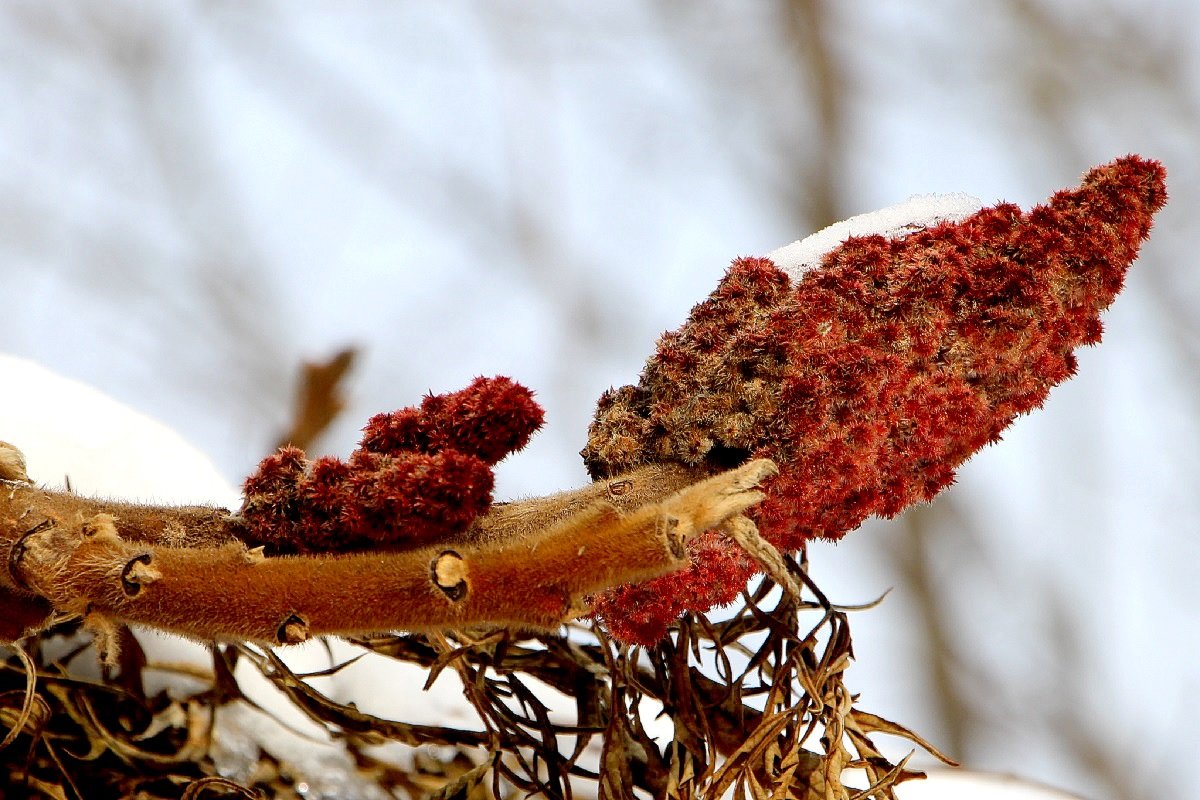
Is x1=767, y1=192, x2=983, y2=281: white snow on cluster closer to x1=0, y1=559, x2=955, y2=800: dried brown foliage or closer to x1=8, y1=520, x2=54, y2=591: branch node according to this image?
x1=0, y1=559, x2=955, y2=800: dried brown foliage

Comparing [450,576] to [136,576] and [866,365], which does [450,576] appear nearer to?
[136,576]

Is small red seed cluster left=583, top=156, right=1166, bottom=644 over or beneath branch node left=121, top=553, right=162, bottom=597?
over

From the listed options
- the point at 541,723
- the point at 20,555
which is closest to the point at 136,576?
the point at 20,555

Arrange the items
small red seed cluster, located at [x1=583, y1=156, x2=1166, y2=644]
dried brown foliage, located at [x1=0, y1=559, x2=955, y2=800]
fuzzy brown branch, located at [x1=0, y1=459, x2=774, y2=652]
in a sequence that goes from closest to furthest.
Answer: fuzzy brown branch, located at [x1=0, y1=459, x2=774, y2=652] < small red seed cluster, located at [x1=583, y1=156, x2=1166, y2=644] < dried brown foliage, located at [x1=0, y1=559, x2=955, y2=800]

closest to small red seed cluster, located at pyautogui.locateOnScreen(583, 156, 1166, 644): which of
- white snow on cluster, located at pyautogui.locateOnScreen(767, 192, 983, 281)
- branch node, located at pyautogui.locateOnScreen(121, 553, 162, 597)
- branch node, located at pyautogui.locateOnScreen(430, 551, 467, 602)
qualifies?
white snow on cluster, located at pyautogui.locateOnScreen(767, 192, 983, 281)

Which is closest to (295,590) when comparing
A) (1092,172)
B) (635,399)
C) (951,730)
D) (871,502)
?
(635,399)

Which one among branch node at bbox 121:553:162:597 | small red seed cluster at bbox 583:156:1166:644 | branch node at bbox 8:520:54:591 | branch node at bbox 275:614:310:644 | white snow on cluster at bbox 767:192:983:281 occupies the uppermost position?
white snow on cluster at bbox 767:192:983:281
